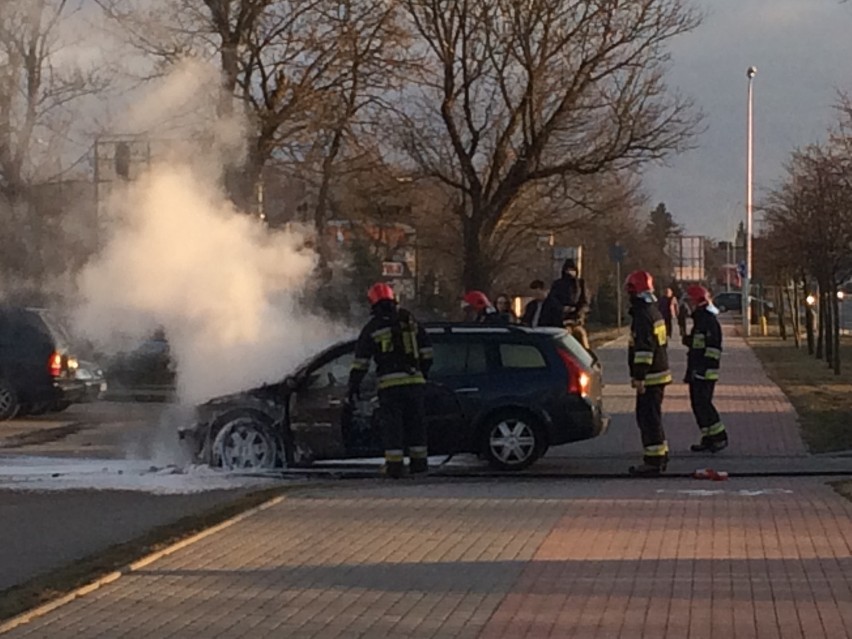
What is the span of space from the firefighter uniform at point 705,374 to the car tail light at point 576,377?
89.2 inches

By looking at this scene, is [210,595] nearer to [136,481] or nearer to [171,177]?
[136,481]

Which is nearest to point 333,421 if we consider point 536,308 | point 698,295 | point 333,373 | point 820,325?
point 333,373

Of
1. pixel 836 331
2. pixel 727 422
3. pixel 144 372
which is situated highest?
pixel 836 331

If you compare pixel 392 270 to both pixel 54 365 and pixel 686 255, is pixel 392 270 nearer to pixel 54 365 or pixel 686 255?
pixel 54 365

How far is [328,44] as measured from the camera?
91.0 ft

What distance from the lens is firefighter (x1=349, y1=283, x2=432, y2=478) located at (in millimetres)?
15234

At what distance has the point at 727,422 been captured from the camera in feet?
70.9

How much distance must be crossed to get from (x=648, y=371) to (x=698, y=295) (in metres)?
3.30

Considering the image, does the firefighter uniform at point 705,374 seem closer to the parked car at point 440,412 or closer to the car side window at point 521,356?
the parked car at point 440,412

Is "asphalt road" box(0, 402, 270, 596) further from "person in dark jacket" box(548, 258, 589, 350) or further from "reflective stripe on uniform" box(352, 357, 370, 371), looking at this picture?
"person in dark jacket" box(548, 258, 589, 350)

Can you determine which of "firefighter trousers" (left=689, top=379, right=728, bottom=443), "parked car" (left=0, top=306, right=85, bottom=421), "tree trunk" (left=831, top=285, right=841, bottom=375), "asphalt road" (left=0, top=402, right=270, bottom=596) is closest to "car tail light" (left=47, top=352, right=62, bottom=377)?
"parked car" (left=0, top=306, right=85, bottom=421)

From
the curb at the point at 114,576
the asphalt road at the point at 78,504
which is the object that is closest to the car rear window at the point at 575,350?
the asphalt road at the point at 78,504

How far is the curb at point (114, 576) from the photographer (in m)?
8.27

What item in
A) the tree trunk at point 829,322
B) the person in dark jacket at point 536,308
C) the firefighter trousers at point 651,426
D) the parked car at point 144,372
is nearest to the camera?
the firefighter trousers at point 651,426
